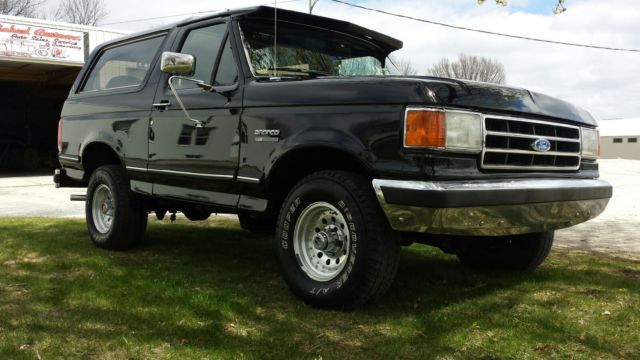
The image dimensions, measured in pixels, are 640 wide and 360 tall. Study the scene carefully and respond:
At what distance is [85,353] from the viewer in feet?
9.48

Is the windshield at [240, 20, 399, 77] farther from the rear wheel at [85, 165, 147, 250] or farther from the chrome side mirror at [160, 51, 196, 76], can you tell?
the rear wheel at [85, 165, 147, 250]

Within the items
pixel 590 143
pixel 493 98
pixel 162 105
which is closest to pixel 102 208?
pixel 162 105

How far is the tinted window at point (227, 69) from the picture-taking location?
4.21 meters

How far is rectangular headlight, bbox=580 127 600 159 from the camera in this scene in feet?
13.0

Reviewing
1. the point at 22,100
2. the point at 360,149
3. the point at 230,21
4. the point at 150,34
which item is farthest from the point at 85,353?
the point at 22,100

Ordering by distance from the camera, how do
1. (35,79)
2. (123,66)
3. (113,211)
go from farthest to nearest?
(35,79) → (123,66) → (113,211)

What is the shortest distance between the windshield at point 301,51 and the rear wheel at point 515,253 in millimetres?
1753

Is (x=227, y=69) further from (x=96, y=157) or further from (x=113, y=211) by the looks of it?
(x=96, y=157)

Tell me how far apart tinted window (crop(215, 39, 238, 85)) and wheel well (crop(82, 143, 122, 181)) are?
69.5 inches

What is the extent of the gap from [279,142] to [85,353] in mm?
1652

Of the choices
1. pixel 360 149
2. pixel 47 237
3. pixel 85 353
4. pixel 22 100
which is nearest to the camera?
pixel 85 353

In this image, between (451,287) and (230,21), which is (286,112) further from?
(451,287)

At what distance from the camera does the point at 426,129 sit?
3.06 meters

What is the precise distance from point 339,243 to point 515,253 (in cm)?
176
